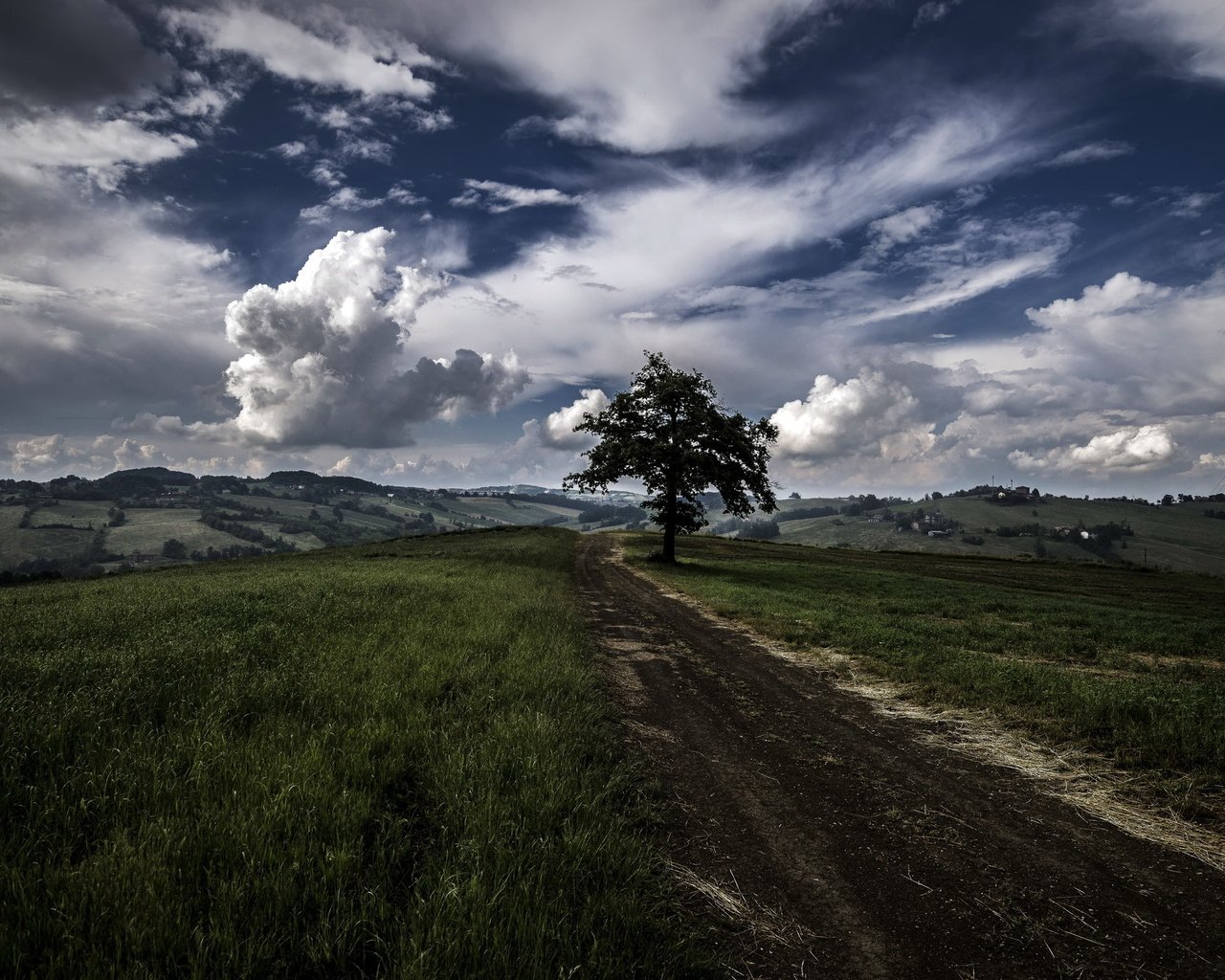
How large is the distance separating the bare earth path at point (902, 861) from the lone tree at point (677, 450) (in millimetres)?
28244

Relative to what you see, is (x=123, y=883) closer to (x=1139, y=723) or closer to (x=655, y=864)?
(x=655, y=864)

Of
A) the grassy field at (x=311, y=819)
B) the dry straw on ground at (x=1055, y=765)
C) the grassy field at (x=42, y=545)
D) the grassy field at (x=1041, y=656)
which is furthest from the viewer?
the grassy field at (x=42, y=545)

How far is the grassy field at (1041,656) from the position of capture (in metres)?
7.43

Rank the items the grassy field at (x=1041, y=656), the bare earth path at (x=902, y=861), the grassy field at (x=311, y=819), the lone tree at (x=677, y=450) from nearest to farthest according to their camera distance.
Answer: the grassy field at (x=311, y=819) → the bare earth path at (x=902, y=861) → the grassy field at (x=1041, y=656) → the lone tree at (x=677, y=450)

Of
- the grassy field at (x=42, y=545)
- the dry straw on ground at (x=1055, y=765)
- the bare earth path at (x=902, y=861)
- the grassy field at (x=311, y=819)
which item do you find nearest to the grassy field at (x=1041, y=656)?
the dry straw on ground at (x=1055, y=765)

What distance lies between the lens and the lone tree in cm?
3634

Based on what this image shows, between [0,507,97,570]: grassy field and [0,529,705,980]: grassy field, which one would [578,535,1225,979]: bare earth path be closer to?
[0,529,705,980]: grassy field

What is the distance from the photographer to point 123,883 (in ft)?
11.7

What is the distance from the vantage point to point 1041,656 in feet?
44.9

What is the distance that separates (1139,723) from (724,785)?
22.9 ft

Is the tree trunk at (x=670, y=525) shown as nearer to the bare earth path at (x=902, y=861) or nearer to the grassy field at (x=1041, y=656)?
the grassy field at (x=1041, y=656)

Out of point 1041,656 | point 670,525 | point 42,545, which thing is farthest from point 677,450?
point 42,545

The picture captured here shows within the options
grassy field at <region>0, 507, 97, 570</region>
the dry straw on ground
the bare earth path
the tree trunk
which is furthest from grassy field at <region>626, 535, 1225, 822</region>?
grassy field at <region>0, 507, 97, 570</region>

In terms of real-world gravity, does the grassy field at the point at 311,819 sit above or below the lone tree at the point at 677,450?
below
